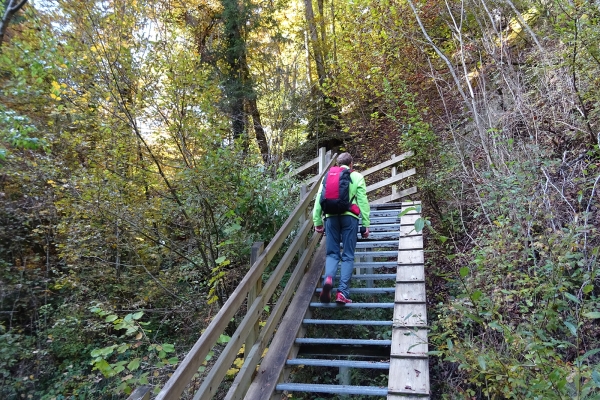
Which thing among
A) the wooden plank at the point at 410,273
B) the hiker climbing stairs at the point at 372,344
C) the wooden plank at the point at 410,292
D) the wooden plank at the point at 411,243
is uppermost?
the wooden plank at the point at 411,243

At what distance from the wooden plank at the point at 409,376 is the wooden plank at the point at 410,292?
84 centimetres

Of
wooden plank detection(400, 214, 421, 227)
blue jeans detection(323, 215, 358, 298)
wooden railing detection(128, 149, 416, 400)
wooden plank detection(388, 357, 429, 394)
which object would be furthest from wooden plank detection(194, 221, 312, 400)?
wooden plank detection(400, 214, 421, 227)

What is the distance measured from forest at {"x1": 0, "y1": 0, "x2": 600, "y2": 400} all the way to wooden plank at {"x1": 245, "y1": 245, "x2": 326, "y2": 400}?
76 centimetres

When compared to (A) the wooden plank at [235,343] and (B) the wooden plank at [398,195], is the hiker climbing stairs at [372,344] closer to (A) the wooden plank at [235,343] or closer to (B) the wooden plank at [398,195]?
(A) the wooden plank at [235,343]

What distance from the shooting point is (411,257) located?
4547 millimetres

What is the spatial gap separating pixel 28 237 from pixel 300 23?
36.2 ft

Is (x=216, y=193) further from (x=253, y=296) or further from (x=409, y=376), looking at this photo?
(x=409, y=376)

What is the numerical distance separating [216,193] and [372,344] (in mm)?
2714

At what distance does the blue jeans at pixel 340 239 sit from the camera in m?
4.21

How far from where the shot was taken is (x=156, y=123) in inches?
206

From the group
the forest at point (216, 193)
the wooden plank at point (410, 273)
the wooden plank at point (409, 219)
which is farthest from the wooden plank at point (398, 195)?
the wooden plank at point (410, 273)

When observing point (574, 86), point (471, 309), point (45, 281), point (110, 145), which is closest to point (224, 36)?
point (110, 145)

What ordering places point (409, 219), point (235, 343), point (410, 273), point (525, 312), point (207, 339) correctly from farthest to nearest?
point (409, 219) < point (410, 273) < point (525, 312) < point (235, 343) < point (207, 339)

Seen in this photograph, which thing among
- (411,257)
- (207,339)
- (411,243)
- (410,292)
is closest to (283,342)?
(207,339)
